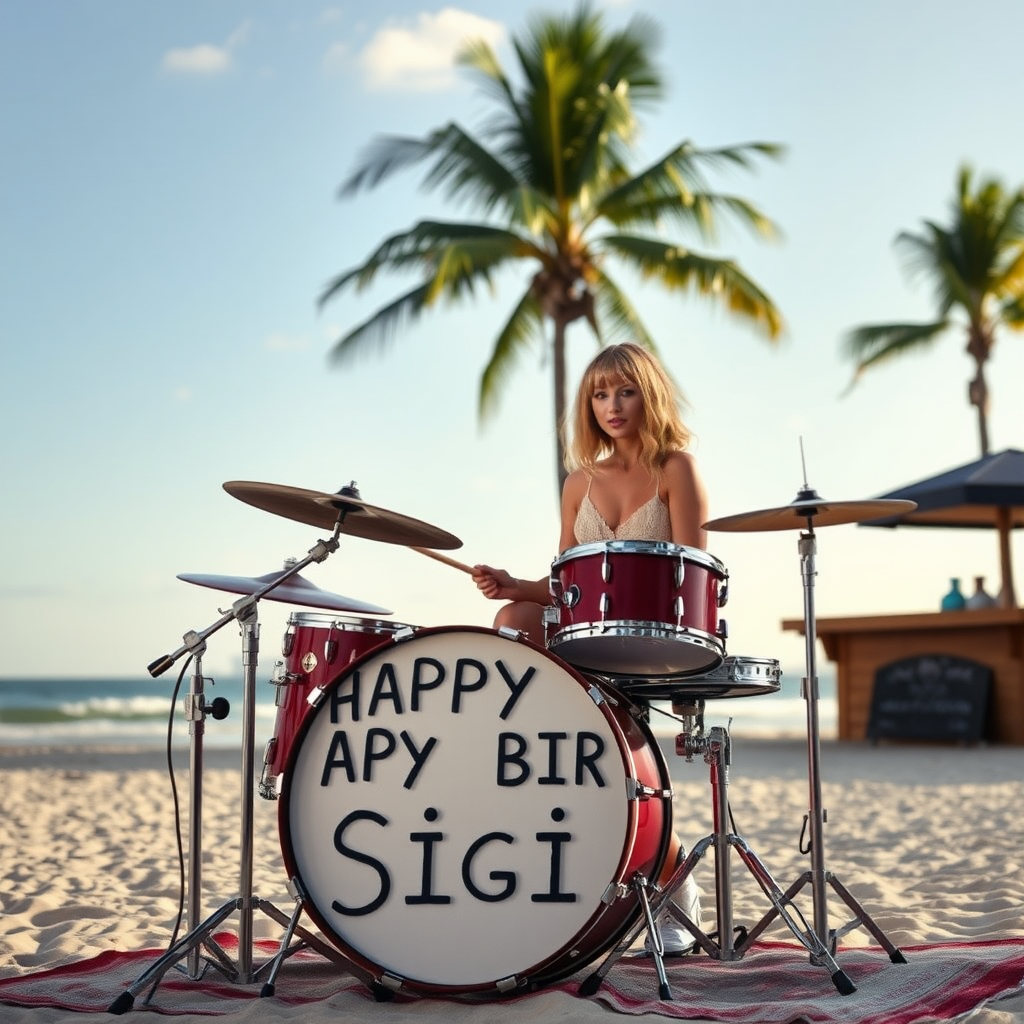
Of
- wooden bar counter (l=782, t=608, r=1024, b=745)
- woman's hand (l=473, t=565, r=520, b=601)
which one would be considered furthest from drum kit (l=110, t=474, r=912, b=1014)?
wooden bar counter (l=782, t=608, r=1024, b=745)

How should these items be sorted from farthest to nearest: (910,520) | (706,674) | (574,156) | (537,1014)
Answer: (574,156)
(910,520)
(706,674)
(537,1014)

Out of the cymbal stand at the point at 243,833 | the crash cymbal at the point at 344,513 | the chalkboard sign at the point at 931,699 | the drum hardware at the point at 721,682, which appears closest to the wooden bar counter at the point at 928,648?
the chalkboard sign at the point at 931,699

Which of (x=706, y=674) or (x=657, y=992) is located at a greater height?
(x=706, y=674)

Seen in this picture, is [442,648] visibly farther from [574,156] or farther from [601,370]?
[574,156]

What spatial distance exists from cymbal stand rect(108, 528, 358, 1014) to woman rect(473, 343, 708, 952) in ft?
2.13

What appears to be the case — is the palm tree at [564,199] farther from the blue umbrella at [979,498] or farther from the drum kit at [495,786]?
the drum kit at [495,786]

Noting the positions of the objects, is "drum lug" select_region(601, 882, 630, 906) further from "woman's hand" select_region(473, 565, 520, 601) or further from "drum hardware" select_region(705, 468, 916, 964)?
"woman's hand" select_region(473, 565, 520, 601)

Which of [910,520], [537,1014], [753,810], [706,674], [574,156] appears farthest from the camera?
[574,156]

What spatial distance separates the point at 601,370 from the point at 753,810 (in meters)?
4.69

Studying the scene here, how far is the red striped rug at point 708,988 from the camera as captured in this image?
2920 millimetres

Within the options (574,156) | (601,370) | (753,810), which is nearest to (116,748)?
(574,156)

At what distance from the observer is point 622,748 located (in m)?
3.09

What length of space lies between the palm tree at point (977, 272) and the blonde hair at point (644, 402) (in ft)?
64.1

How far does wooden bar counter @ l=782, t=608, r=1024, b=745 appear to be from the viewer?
11969 mm
